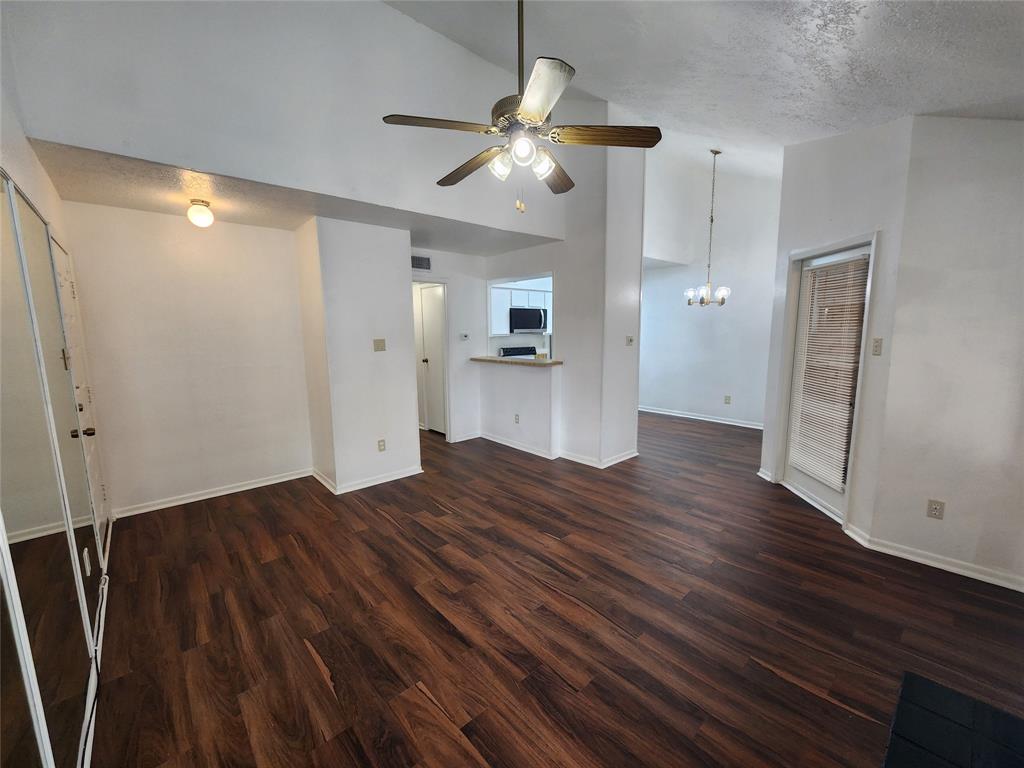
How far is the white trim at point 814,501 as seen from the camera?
3100mm

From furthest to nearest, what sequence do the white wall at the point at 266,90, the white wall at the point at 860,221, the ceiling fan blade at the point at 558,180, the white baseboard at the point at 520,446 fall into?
the white baseboard at the point at 520,446, the white wall at the point at 860,221, the ceiling fan blade at the point at 558,180, the white wall at the point at 266,90

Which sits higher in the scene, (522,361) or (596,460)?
(522,361)

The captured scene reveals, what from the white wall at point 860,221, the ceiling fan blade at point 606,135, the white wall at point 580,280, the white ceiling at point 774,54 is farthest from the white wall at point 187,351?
the white wall at point 860,221

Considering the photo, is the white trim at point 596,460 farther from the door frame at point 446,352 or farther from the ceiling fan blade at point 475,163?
the ceiling fan blade at point 475,163

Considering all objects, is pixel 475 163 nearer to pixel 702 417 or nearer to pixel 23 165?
pixel 23 165

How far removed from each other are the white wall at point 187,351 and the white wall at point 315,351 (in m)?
0.11

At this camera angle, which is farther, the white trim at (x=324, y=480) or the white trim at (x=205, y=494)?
the white trim at (x=324, y=480)

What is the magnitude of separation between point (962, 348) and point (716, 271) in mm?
4084

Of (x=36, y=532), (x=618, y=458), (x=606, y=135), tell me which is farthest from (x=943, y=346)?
(x=36, y=532)

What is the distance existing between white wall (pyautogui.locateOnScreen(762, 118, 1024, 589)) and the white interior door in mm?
4170

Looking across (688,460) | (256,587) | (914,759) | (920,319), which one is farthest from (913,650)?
(256,587)

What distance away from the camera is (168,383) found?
3332 mm

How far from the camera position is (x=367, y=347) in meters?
3.68

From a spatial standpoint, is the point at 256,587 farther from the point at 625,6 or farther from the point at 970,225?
the point at 970,225
